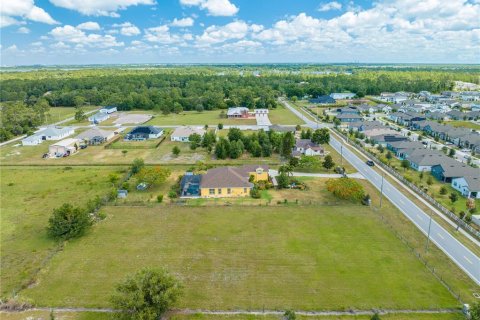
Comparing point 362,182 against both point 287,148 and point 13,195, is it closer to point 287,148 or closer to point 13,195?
point 287,148

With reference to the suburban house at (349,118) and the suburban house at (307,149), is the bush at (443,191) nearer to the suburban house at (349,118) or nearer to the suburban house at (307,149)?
the suburban house at (307,149)

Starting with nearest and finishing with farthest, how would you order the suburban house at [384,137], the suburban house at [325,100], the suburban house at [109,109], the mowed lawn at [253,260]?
the mowed lawn at [253,260], the suburban house at [384,137], the suburban house at [109,109], the suburban house at [325,100]

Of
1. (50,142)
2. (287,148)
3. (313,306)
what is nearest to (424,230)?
(313,306)

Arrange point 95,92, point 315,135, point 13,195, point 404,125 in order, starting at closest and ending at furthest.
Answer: point 13,195 → point 315,135 → point 404,125 → point 95,92

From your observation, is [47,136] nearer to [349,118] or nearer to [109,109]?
[109,109]

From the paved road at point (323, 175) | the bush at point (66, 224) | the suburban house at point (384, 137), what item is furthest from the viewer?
the suburban house at point (384, 137)

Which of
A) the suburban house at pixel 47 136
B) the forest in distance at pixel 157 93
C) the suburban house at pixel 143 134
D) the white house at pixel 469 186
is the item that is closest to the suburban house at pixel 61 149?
the suburban house at pixel 47 136

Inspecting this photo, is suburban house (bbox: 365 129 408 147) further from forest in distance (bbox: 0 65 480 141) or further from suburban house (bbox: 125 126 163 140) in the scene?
forest in distance (bbox: 0 65 480 141)

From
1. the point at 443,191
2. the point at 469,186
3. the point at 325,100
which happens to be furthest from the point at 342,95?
the point at 443,191
